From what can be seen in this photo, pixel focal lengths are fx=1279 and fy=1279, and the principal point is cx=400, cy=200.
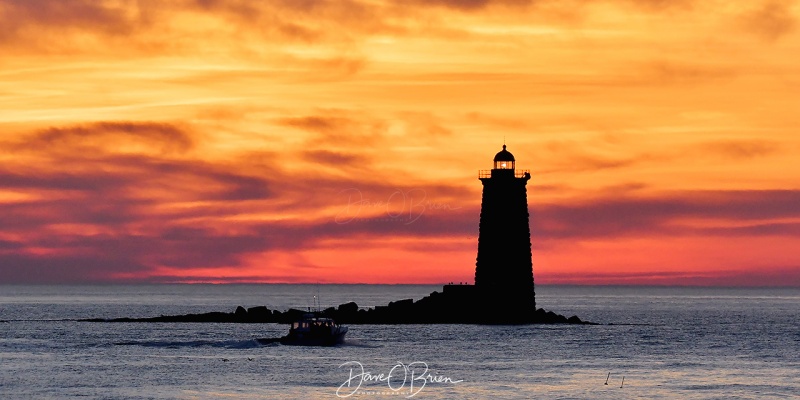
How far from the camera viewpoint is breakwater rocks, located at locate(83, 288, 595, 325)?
104 meters

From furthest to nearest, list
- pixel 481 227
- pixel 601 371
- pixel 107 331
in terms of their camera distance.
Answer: pixel 107 331, pixel 481 227, pixel 601 371

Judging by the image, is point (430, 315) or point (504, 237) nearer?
point (504, 237)

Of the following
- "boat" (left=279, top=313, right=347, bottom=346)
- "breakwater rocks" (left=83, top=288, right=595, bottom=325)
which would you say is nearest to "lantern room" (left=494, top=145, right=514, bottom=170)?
"breakwater rocks" (left=83, top=288, right=595, bottom=325)

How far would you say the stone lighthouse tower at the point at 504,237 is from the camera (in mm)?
97500

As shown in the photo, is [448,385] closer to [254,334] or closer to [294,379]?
[294,379]

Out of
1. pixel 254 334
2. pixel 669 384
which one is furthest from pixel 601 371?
pixel 254 334

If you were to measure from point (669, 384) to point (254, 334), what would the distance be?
44.2m

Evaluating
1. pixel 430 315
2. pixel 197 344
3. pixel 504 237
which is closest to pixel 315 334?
pixel 197 344

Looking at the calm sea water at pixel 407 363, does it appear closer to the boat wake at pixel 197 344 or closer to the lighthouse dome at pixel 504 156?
the boat wake at pixel 197 344

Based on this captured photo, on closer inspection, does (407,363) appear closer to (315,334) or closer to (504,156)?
(315,334)

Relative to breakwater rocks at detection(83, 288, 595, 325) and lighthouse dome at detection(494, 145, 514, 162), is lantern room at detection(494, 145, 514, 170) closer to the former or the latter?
lighthouse dome at detection(494, 145, 514, 162)

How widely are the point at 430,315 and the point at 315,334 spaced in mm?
24523

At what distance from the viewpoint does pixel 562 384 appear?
64.7m

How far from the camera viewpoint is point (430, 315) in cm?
11112
